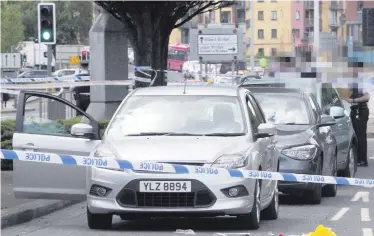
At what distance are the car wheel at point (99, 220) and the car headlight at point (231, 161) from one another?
1.29 metres

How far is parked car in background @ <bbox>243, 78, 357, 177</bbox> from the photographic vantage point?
58.1 feet

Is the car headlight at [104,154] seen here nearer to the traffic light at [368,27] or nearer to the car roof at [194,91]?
the car roof at [194,91]

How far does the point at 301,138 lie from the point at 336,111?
2397 millimetres

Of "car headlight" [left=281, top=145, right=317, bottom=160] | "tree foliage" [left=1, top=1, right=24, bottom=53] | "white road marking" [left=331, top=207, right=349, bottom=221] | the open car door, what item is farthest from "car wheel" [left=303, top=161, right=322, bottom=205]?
"tree foliage" [left=1, top=1, right=24, bottom=53]

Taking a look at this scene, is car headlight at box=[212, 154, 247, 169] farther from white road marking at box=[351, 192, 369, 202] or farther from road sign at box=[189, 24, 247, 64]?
road sign at box=[189, 24, 247, 64]

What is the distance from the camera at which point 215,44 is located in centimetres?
3781

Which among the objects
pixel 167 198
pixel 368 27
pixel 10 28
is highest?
pixel 10 28

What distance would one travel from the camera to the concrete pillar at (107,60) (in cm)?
2697

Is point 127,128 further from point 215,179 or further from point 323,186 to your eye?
point 323,186

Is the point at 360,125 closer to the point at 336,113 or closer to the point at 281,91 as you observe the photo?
the point at 336,113

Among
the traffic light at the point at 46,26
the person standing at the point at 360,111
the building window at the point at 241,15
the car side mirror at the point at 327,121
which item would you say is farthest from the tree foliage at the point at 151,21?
the building window at the point at 241,15

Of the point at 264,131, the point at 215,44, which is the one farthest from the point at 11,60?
the point at 264,131

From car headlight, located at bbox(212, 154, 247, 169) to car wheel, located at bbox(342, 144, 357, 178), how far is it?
7.41 m

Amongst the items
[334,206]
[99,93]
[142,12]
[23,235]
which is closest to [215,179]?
[23,235]
